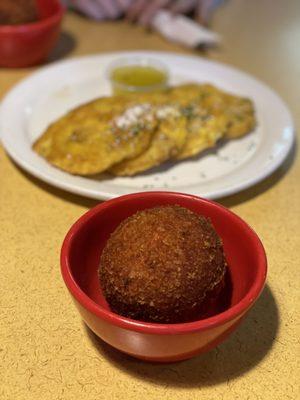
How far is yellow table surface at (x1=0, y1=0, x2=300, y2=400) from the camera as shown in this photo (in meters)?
0.94

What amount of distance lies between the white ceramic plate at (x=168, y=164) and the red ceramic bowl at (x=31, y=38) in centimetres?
13

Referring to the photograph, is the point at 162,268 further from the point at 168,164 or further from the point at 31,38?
the point at 31,38

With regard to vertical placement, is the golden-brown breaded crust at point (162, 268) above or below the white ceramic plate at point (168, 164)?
above

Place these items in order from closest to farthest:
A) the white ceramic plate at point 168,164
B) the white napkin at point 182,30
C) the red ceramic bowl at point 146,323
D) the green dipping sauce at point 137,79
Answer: the red ceramic bowl at point 146,323 < the white ceramic plate at point 168,164 < the green dipping sauce at point 137,79 < the white napkin at point 182,30

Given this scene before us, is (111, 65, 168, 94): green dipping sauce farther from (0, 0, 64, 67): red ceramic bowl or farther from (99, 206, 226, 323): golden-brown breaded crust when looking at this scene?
(99, 206, 226, 323): golden-brown breaded crust

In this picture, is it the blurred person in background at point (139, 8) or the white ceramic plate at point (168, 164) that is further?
the blurred person in background at point (139, 8)

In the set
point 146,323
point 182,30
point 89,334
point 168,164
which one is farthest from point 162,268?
Result: point 182,30

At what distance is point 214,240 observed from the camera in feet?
3.17

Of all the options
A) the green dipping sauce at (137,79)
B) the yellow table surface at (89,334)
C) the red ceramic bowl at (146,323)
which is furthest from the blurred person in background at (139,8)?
the red ceramic bowl at (146,323)

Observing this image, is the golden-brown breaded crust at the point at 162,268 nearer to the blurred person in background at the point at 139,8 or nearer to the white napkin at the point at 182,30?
the white napkin at the point at 182,30

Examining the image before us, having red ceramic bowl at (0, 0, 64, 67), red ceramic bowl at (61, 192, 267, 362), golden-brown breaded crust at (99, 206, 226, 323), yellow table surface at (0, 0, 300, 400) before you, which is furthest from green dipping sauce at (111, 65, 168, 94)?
golden-brown breaded crust at (99, 206, 226, 323)

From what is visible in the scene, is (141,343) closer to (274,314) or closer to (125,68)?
(274,314)

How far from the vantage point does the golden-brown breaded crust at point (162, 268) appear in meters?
0.90

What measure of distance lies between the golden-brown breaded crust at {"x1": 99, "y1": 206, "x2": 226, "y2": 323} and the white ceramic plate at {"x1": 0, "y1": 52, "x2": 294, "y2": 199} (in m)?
0.42
